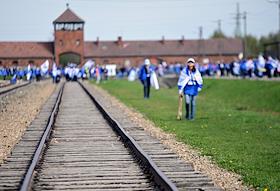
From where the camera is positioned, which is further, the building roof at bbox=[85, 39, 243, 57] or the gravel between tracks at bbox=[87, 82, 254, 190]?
the building roof at bbox=[85, 39, 243, 57]

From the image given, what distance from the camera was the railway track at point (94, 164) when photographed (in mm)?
10523

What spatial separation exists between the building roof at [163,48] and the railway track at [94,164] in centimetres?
10945

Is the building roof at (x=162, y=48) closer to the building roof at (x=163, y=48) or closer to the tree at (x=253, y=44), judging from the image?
the building roof at (x=163, y=48)

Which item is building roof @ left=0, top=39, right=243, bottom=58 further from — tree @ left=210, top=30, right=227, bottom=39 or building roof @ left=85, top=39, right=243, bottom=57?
tree @ left=210, top=30, right=227, bottom=39

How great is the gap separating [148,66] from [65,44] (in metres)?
23.1

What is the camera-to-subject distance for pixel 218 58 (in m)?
132

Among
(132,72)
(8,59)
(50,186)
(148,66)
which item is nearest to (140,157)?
(50,186)

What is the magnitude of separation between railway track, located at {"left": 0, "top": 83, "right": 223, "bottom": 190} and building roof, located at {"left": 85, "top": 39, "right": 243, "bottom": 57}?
4309 inches

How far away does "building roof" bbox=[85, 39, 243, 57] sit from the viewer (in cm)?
12912

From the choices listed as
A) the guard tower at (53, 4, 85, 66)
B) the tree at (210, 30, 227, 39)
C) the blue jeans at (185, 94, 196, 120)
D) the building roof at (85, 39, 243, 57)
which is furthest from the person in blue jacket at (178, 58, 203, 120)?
the tree at (210, 30, 227, 39)

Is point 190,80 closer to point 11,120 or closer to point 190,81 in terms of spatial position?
point 190,81

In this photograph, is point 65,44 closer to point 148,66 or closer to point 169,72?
point 148,66

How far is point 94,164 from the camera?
12.7 m

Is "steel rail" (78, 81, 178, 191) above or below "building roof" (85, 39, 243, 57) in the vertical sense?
below
